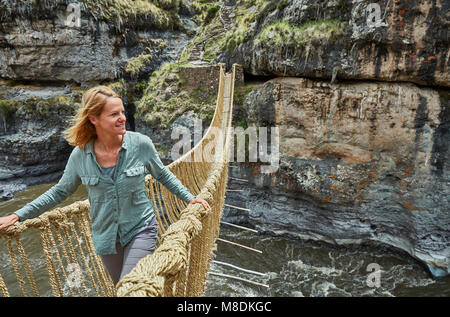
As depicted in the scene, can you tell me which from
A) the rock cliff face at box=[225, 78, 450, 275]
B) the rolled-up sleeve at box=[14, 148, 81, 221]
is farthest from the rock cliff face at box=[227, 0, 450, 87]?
the rolled-up sleeve at box=[14, 148, 81, 221]

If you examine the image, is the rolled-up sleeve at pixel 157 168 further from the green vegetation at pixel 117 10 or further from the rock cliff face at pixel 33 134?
the green vegetation at pixel 117 10

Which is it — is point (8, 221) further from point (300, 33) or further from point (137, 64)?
point (137, 64)

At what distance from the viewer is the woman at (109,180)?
114 centimetres

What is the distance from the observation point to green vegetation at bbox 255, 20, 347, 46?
5203mm

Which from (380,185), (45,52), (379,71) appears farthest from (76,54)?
(380,185)

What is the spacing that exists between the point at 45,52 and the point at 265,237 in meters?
8.45

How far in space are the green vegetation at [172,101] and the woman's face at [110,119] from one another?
5755 millimetres

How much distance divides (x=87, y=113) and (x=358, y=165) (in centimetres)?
544

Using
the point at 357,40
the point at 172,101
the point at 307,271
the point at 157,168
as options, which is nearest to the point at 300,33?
the point at 357,40

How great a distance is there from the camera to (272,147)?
614cm

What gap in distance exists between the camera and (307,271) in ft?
16.8

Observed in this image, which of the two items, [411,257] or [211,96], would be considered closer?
[411,257]

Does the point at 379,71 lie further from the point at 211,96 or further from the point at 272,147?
the point at 211,96
